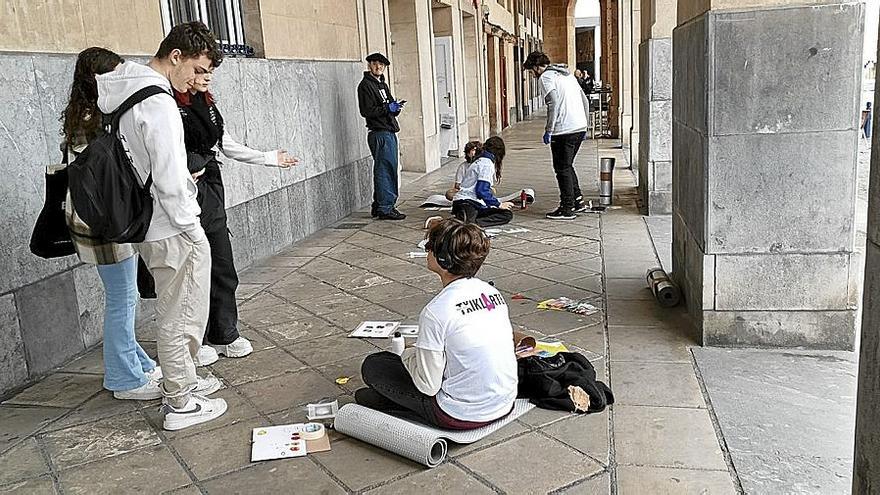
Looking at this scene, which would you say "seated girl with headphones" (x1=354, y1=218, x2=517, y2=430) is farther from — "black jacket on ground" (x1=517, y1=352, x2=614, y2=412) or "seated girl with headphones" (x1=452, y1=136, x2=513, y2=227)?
"seated girl with headphones" (x1=452, y1=136, x2=513, y2=227)

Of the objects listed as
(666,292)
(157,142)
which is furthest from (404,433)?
(666,292)

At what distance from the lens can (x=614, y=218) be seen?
816 centimetres

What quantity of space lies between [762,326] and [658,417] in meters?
1.21

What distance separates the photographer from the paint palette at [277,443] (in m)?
3.26

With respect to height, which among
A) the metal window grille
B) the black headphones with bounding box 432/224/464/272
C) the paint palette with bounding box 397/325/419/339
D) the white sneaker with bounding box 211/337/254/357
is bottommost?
the paint palette with bounding box 397/325/419/339

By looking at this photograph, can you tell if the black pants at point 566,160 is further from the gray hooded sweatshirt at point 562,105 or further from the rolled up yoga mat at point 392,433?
the rolled up yoga mat at point 392,433

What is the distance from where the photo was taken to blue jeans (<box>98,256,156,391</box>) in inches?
147

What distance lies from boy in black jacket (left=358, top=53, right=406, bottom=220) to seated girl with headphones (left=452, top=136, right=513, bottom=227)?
37.3 inches

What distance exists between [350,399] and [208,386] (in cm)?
77

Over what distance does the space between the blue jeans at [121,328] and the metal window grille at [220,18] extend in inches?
111

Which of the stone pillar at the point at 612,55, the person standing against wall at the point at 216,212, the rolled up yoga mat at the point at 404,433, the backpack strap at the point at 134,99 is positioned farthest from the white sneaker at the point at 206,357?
the stone pillar at the point at 612,55

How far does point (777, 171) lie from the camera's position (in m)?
4.13

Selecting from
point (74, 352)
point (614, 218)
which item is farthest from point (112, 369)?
point (614, 218)

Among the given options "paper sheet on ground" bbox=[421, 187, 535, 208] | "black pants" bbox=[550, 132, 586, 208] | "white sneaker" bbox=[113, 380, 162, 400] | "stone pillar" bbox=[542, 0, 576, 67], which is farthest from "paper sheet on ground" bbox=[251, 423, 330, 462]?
"stone pillar" bbox=[542, 0, 576, 67]
